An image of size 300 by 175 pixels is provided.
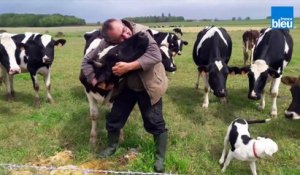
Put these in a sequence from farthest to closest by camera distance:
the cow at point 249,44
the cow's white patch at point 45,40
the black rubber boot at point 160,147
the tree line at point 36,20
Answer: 1. the tree line at point 36,20
2. the cow at point 249,44
3. the cow's white patch at point 45,40
4. the black rubber boot at point 160,147

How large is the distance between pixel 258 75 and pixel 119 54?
12.1 ft

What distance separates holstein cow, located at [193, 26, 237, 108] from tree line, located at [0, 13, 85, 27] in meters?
84.5

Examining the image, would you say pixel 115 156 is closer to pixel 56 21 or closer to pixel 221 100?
pixel 221 100

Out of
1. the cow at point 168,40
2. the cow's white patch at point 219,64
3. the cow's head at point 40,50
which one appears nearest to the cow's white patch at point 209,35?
the cow's white patch at point 219,64

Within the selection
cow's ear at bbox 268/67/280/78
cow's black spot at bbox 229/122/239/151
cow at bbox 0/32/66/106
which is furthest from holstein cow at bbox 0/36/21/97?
cow's ear at bbox 268/67/280/78

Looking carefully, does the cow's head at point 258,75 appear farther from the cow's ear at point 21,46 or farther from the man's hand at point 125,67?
the cow's ear at point 21,46

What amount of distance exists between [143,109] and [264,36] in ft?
16.0

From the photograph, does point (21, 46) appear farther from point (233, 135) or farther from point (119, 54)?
point (233, 135)

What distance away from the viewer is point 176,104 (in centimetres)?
997

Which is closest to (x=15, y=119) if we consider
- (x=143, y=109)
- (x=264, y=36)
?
(x=143, y=109)

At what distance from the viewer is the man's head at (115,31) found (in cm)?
543

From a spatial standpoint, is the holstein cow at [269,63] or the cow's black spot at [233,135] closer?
the cow's black spot at [233,135]

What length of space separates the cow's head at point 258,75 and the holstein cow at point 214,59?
41cm

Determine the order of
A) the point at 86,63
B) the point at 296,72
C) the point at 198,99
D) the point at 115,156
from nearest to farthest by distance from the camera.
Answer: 1. the point at 86,63
2. the point at 115,156
3. the point at 198,99
4. the point at 296,72
